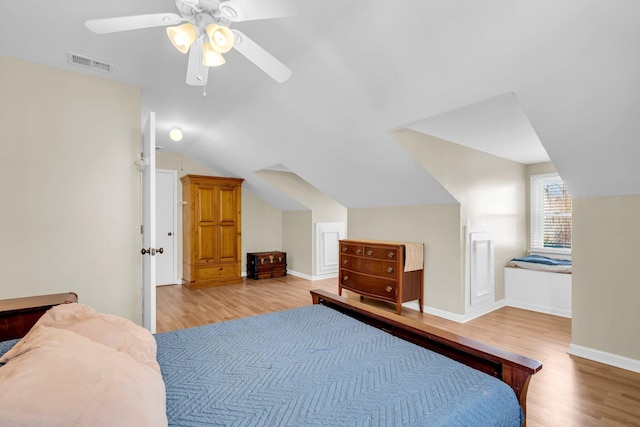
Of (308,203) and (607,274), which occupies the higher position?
(308,203)

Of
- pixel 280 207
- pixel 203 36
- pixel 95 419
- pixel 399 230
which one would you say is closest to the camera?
pixel 95 419

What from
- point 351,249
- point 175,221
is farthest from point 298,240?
point 175,221

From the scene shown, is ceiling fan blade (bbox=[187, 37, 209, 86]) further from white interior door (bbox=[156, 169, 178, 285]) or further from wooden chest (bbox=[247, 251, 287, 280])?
wooden chest (bbox=[247, 251, 287, 280])

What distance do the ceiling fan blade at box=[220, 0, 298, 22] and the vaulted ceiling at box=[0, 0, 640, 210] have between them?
1.78ft

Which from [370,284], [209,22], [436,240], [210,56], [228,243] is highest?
[209,22]

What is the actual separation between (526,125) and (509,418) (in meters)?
2.63

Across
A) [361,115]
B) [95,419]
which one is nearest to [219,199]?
[361,115]

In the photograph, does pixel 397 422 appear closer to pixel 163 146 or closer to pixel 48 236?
pixel 48 236

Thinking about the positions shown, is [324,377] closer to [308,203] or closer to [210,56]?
[210,56]

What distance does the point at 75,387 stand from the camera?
0.75 m

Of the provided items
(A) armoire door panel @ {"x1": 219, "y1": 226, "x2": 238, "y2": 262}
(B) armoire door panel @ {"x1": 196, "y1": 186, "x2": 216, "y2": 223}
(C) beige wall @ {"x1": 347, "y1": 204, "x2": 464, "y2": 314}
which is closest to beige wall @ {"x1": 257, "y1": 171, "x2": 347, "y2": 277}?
(B) armoire door panel @ {"x1": 196, "y1": 186, "x2": 216, "y2": 223}

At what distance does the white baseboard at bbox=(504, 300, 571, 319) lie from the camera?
372 cm

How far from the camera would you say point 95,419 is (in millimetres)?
696

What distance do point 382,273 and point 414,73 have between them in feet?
7.93
